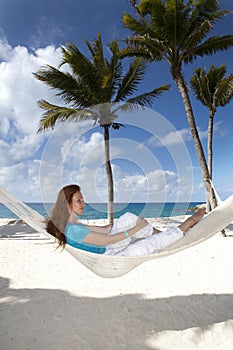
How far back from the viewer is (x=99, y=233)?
1.60m

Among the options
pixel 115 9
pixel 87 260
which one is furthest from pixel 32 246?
pixel 115 9

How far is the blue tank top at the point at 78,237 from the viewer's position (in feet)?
5.18

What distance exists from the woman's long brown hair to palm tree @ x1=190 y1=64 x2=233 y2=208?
15.1 ft

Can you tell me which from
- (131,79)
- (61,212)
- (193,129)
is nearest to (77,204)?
(61,212)

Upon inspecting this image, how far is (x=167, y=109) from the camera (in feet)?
22.9

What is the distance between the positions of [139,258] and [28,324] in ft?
3.08

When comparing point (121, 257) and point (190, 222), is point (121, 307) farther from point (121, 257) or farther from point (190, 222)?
point (190, 222)

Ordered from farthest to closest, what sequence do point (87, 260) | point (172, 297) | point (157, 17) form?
point (157, 17) < point (172, 297) < point (87, 260)

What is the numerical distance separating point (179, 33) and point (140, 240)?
3.99 metres

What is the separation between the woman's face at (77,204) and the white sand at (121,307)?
2.60ft

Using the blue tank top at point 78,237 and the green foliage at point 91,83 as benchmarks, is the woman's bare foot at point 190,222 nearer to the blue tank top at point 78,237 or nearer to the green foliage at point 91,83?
the blue tank top at point 78,237

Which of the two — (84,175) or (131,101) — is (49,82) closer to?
(131,101)

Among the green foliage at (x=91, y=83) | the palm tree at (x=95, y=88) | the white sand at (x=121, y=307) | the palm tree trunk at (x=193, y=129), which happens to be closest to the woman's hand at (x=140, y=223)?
the white sand at (x=121, y=307)

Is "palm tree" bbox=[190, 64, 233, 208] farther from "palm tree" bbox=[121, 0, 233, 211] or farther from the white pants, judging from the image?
the white pants
